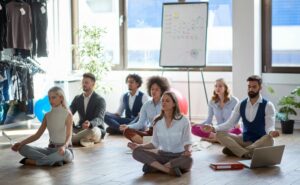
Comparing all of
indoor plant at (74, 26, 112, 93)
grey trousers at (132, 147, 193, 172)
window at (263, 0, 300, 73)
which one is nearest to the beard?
grey trousers at (132, 147, 193, 172)

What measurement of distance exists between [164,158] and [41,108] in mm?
3616

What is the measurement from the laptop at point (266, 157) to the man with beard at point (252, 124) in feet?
1.30

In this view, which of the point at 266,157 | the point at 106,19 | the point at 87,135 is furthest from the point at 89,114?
the point at 106,19

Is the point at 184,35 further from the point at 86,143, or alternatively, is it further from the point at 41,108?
the point at 86,143

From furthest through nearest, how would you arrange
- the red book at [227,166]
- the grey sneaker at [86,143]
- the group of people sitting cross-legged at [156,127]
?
the grey sneaker at [86,143] < the red book at [227,166] < the group of people sitting cross-legged at [156,127]

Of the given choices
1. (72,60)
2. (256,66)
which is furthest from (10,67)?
(256,66)

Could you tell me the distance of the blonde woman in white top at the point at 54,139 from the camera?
19.8 ft

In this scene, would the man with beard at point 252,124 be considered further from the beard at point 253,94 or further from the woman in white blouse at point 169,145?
the woman in white blouse at point 169,145

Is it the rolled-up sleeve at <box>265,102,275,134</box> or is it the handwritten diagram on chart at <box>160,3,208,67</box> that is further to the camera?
the handwritten diagram on chart at <box>160,3,208,67</box>

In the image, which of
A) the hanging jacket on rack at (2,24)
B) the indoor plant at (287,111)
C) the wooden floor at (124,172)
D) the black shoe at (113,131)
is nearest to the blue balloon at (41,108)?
the hanging jacket on rack at (2,24)

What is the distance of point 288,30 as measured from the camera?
8.61 meters

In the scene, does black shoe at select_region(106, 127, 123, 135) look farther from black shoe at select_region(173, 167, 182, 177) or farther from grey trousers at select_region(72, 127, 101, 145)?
black shoe at select_region(173, 167, 182, 177)

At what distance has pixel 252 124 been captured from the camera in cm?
633

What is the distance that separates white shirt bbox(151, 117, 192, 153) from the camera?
18.0 feet
